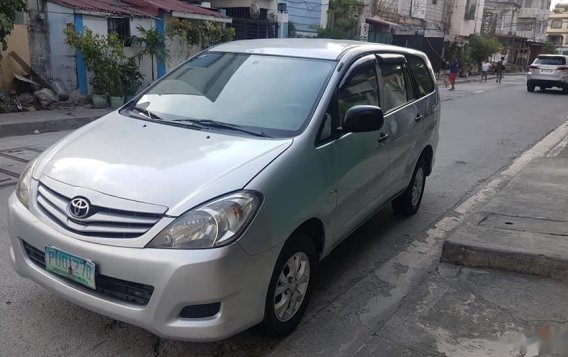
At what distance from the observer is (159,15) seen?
47.2 feet

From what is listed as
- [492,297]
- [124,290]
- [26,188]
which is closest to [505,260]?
[492,297]

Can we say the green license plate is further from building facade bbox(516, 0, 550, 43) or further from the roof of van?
building facade bbox(516, 0, 550, 43)

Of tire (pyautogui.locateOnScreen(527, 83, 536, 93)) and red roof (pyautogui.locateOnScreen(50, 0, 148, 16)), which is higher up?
red roof (pyautogui.locateOnScreen(50, 0, 148, 16))

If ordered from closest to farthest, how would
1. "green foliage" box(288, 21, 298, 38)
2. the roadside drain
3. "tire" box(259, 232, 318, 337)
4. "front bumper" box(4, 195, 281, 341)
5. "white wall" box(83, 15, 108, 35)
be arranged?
"front bumper" box(4, 195, 281, 341) < "tire" box(259, 232, 318, 337) < the roadside drain < "white wall" box(83, 15, 108, 35) < "green foliage" box(288, 21, 298, 38)

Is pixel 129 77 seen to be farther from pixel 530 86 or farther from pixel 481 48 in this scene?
pixel 481 48

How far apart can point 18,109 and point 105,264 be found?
388 inches

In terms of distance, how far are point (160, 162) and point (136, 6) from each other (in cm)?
1259

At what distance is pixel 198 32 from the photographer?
588 inches

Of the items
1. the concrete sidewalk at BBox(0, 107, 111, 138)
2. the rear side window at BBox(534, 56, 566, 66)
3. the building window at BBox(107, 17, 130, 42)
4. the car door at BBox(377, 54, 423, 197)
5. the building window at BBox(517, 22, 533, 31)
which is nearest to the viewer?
the car door at BBox(377, 54, 423, 197)

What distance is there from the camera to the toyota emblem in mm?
2586

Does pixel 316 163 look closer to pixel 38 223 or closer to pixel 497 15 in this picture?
pixel 38 223

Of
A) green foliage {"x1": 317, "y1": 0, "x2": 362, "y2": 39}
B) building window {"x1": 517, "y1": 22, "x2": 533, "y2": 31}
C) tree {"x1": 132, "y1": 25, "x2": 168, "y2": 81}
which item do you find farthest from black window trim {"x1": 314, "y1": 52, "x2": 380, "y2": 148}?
building window {"x1": 517, "y1": 22, "x2": 533, "y2": 31}

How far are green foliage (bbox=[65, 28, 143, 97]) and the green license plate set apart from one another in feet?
33.5

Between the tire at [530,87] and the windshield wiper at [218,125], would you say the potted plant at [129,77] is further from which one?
the tire at [530,87]
